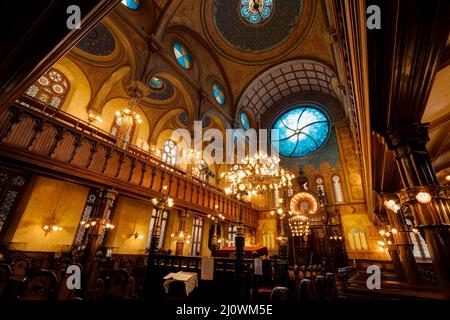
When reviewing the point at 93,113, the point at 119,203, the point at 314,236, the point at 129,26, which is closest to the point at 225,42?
the point at 129,26

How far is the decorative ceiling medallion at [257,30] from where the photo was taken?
14688mm

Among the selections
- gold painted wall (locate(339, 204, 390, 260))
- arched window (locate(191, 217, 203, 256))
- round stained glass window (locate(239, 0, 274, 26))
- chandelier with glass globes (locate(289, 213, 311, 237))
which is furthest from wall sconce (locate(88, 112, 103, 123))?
gold painted wall (locate(339, 204, 390, 260))

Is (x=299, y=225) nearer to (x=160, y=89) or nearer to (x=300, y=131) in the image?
(x=300, y=131)

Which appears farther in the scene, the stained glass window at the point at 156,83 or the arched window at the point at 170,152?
the arched window at the point at 170,152

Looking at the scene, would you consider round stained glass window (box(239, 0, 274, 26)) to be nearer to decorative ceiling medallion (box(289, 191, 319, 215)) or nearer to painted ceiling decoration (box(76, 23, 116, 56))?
painted ceiling decoration (box(76, 23, 116, 56))

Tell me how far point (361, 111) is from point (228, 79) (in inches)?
602

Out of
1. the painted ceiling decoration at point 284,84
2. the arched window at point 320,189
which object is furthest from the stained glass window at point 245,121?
the arched window at point 320,189

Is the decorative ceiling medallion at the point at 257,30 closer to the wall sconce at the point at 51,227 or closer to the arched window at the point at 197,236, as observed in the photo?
the arched window at the point at 197,236

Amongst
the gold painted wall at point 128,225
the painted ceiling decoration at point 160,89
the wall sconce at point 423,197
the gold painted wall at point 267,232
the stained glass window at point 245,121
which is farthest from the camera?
the stained glass window at point 245,121

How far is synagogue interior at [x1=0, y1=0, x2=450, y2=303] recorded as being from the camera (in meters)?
3.04

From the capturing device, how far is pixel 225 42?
54.7 ft

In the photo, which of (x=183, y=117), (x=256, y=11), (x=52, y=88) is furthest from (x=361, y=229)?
(x=52, y=88)

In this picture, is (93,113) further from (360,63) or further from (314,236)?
(314,236)

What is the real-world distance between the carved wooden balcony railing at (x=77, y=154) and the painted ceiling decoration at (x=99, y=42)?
13.8 feet
